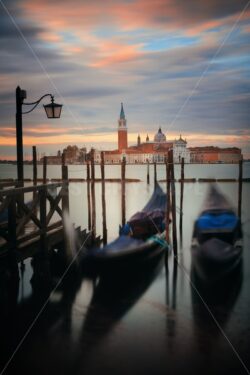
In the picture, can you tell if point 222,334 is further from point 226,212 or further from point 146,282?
point 226,212

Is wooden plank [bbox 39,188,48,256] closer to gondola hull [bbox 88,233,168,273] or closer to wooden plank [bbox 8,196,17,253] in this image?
gondola hull [bbox 88,233,168,273]

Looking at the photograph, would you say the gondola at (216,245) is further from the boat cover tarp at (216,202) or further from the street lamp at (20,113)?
the street lamp at (20,113)

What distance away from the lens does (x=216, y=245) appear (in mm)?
7871

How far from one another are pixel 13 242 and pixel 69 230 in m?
2.65

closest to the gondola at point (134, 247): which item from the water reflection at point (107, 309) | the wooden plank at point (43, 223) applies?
the water reflection at point (107, 309)

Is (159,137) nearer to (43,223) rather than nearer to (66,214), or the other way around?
(66,214)

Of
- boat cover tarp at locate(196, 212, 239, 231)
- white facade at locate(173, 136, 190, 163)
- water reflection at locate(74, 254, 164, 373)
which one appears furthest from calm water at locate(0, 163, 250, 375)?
white facade at locate(173, 136, 190, 163)

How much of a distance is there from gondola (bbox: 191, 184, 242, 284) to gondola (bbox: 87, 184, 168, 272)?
95 cm

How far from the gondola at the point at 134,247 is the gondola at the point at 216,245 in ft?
3.12

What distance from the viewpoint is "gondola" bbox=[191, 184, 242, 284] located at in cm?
784

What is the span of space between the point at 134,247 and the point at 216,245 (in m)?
1.77

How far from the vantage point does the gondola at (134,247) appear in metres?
7.18

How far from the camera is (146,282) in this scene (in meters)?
7.85

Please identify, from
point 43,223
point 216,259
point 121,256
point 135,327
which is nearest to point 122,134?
point 216,259
